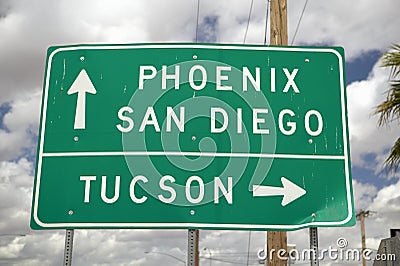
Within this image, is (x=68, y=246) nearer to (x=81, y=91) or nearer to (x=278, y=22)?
(x=81, y=91)

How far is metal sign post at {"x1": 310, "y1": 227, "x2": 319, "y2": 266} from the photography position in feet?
13.0

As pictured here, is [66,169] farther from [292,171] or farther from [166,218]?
[292,171]

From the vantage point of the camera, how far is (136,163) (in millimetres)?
4098

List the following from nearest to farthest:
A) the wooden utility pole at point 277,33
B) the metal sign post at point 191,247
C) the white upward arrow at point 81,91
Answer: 1. the metal sign post at point 191,247
2. the white upward arrow at point 81,91
3. the wooden utility pole at point 277,33

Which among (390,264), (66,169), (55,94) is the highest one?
(55,94)

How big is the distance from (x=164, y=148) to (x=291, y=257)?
A: 135 inches

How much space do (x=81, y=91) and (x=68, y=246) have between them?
3.86 ft

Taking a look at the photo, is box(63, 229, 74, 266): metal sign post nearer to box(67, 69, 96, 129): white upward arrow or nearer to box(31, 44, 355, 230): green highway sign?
box(31, 44, 355, 230): green highway sign

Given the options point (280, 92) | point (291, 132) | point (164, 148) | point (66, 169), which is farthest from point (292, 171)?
point (66, 169)

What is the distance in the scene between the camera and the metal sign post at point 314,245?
13.0ft

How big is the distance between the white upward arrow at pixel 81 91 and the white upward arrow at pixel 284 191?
55.0 inches

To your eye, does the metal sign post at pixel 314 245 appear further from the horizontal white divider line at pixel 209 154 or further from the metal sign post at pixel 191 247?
the metal sign post at pixel 191 247

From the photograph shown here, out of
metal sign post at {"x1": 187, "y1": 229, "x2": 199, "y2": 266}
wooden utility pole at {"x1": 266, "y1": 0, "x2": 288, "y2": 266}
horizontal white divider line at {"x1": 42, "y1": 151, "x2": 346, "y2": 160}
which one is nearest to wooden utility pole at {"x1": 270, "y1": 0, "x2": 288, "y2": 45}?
wooden utility pole at {"x1": 266, "y1": 0, "x2": 288, "y2": 266}

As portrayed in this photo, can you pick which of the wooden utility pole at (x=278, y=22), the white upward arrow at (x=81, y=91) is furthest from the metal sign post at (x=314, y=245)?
the wooden utility pole at (x=278, y=22)
